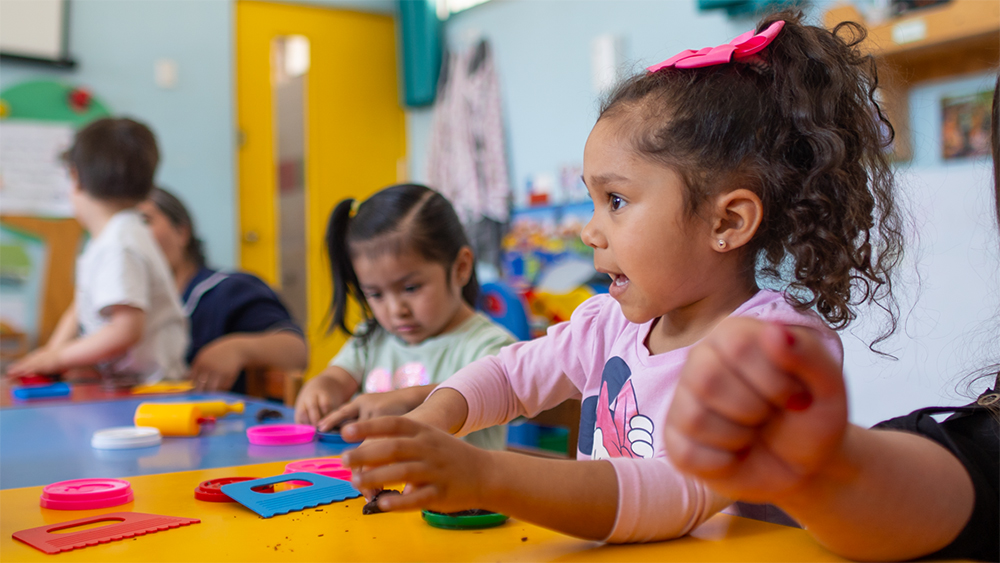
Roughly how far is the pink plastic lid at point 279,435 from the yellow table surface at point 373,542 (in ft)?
0.98

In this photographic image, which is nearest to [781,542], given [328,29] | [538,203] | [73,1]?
[538,203]

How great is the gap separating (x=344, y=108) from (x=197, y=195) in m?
0.88

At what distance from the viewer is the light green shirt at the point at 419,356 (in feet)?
3.96

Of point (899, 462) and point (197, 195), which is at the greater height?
point (197, 195)

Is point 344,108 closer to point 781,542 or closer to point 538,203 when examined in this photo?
point 538,203

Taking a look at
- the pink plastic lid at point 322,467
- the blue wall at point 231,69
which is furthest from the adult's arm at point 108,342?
the blue wall at point 231,69

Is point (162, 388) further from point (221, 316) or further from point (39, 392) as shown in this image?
point (221, 316)

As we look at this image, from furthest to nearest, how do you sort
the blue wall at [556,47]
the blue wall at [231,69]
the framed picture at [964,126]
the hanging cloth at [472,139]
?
the hanging cloth at [472,139]
the blue wall at [231,69]
the blue wall at [556,47]
the framed picture at [964,126]

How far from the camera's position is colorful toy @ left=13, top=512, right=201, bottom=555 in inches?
19.3

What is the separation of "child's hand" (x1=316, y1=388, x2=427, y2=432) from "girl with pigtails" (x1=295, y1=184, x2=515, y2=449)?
22 cm

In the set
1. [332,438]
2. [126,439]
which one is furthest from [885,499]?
[126,439]

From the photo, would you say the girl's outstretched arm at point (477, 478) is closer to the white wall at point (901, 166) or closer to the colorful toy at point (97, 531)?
the colorful toy at point (97, 531)

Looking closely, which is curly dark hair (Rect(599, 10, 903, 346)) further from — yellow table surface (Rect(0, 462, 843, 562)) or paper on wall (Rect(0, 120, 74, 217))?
paper on wall (Rect(0, 120, 74, 217))

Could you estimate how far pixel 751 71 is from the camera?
68 cm
